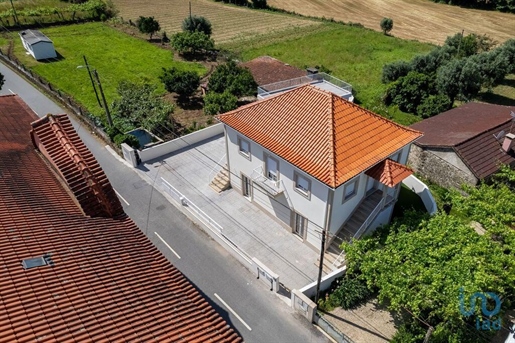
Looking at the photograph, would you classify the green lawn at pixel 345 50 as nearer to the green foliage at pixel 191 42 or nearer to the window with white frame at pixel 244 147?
the green foliage at pixel 191 42

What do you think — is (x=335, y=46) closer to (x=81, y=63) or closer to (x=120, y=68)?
(x=120, y=68)

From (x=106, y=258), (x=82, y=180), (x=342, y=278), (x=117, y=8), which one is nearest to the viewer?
(x=106, y=258)

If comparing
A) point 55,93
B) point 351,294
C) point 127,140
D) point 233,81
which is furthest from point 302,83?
point 55,93

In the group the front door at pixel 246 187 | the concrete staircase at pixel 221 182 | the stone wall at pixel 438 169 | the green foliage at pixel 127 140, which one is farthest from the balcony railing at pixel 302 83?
the front door at pixel 246 187

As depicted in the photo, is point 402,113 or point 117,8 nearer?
point 402,113

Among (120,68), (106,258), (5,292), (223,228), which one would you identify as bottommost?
(223,228)

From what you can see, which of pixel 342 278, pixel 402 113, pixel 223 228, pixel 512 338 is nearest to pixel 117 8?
pixel 402 113

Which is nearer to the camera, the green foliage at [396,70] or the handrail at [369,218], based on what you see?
the handrail at [369,218]
